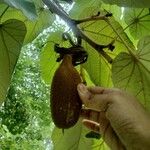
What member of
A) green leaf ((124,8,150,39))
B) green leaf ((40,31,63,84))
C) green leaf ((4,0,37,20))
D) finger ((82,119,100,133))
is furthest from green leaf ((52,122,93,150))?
green leaf ((4,0,37,20))

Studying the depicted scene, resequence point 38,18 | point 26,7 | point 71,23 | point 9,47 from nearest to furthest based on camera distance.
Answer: point 26,7 → point 71,23 → point 9,47 → point 38,18

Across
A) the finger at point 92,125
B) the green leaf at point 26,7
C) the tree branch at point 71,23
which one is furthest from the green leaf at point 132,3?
the finger at point 92,125

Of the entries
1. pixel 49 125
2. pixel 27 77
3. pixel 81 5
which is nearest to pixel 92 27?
pixel 81 5

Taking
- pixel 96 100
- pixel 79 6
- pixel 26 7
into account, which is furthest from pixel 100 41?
pixel 26 7

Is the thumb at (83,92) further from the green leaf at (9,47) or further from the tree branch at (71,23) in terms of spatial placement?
the green leaf at (9,47)

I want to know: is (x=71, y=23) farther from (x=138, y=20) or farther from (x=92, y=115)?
(x=138, y=20)

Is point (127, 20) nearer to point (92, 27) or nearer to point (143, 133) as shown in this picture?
point (92, 27)
